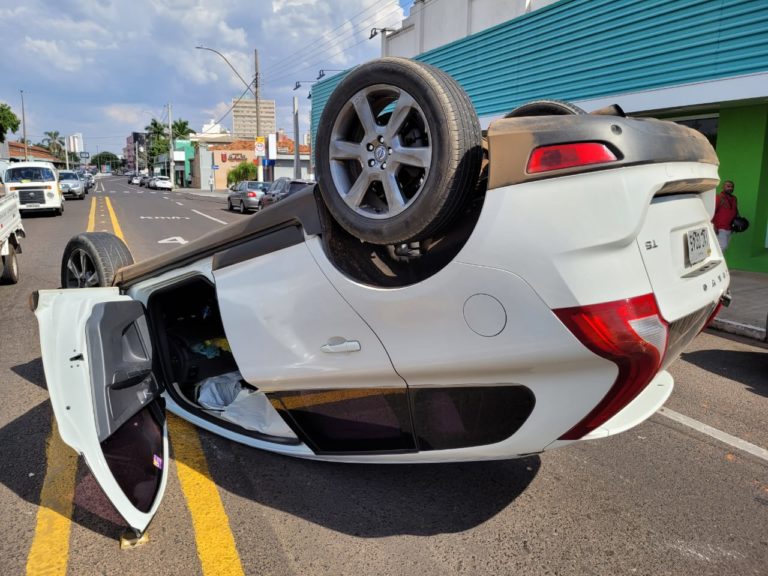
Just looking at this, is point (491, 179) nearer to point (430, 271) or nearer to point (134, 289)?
point (430, 271)

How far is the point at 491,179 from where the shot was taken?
1929 millimetres

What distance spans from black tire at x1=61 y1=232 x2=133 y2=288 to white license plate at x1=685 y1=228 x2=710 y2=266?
344 cm

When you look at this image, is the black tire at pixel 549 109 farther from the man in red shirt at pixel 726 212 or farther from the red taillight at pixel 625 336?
the man in red shirt at pixel 726 212

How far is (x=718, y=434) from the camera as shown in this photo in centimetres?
366

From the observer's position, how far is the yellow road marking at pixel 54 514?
2264mm

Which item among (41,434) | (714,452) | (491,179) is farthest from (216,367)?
(714,452)

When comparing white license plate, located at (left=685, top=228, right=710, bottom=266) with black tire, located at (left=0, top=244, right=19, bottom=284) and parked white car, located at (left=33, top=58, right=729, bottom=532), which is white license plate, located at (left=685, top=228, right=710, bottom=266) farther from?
black tire, located at (left=0, top=244, right=19, bottom=284)

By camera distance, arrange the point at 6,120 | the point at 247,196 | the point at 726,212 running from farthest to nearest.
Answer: the point at 6,120 → the point at 247,196 → the point at 726,212

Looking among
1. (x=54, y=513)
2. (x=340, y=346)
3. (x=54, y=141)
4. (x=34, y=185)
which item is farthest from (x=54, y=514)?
(x=54, y=141)

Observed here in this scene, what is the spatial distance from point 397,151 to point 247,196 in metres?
24.0

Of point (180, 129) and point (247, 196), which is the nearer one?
point (247, 196)

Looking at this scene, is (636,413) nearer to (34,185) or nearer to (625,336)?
(625,336)

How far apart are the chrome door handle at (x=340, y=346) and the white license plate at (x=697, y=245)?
1397 mm

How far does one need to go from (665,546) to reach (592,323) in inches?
52.3
